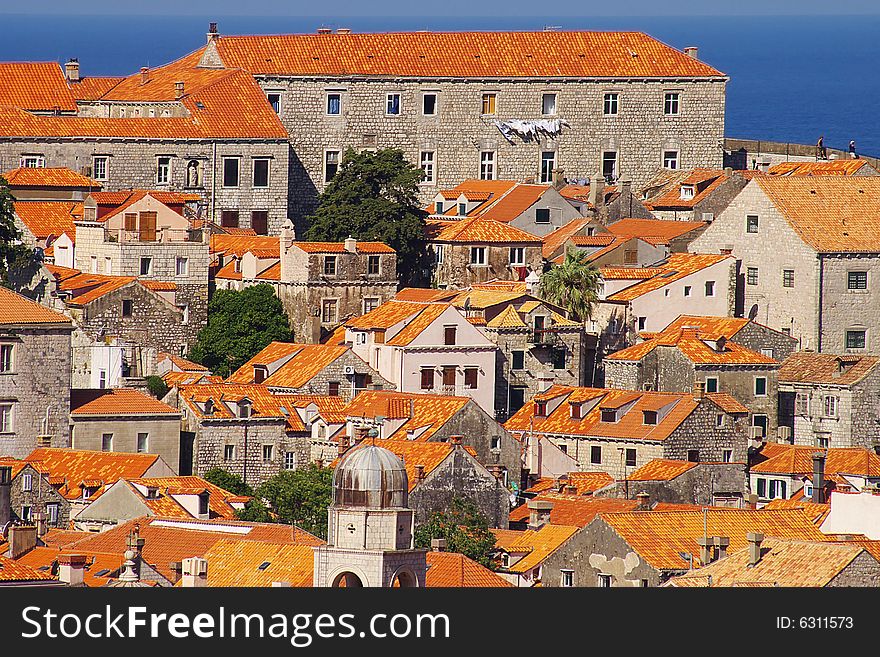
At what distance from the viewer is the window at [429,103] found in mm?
105250

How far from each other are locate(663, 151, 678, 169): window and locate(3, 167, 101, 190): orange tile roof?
894 inches

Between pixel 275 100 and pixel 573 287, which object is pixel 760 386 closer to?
pixel 573 287

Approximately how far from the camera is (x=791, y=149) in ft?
389

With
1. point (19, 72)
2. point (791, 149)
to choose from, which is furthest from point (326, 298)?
point (791, 149)

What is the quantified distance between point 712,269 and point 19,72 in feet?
93.0

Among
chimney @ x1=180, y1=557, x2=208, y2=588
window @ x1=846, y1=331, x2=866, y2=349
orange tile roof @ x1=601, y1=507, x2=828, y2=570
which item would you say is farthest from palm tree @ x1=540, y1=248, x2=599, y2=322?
chimney @ x1=180, y1=557, x2=208, y2=588

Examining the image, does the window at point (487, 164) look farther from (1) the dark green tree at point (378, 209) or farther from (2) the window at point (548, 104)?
(1) the dark green tree at point (378, 209)

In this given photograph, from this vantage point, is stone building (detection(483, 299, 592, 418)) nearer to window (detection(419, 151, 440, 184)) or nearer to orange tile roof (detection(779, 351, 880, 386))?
Answer: orange tile roof (detection(779, 351, 880, 386))

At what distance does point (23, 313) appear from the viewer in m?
77.1

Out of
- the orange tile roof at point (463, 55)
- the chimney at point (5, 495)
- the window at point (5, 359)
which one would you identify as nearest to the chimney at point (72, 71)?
the orange tile roof at point (463, 55)

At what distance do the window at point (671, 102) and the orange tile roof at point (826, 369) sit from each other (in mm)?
24384

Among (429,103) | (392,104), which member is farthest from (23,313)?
(429,103)

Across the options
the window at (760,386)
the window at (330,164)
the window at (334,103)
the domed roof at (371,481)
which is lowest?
the domed roof at (371,481)
